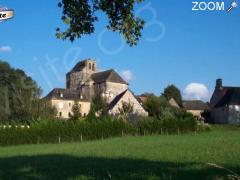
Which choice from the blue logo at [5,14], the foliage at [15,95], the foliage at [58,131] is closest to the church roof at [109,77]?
the foliage at [15,95]

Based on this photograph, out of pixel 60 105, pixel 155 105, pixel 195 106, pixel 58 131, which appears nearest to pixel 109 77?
pixel 60 105

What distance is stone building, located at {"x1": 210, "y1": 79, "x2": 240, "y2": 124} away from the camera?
325 ft

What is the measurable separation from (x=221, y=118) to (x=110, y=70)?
4530 cm

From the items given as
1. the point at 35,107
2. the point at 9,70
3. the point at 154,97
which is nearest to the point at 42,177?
the point at 35,107

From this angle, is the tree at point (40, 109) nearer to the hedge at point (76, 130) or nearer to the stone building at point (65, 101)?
the hedge at point (76, 130)

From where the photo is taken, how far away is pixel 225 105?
100000mm

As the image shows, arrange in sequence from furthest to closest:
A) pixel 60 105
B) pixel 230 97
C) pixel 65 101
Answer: pixel 65 101 → pixel 60 105 → pixel 230 97

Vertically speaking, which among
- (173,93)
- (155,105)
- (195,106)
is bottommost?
(155,105)

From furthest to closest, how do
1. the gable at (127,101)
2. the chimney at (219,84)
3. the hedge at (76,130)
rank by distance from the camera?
the chimney at (219,84), the gable at (127,101), the hedge at (76,130)

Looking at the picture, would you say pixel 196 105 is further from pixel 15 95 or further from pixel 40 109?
pixel 15 95

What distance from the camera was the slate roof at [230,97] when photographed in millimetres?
99812

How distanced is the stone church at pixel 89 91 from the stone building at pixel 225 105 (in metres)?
16.3

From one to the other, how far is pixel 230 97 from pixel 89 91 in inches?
2113

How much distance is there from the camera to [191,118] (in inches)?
2621
